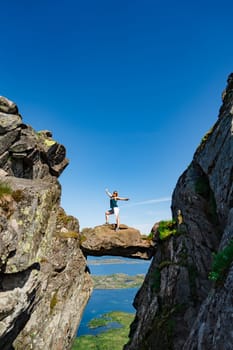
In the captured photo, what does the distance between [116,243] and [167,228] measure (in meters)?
5.66

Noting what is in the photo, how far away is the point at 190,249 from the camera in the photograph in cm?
1559

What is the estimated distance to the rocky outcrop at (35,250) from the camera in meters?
11.5

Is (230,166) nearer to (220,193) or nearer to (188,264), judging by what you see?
(220,193)

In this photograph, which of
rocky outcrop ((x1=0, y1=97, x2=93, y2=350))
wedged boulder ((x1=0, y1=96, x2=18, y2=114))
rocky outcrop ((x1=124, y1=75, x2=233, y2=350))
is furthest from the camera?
wedged boulder ((x1=0, y1=96, x2=18, y2=114))

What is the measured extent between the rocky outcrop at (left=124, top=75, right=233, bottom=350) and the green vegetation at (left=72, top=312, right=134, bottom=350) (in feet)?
214

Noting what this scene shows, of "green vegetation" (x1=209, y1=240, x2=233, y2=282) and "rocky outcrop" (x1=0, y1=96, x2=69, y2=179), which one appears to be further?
"rocky outcrop" (x1=0, y1=96, x2=69, y2=179)

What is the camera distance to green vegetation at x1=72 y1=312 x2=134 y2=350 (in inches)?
2805

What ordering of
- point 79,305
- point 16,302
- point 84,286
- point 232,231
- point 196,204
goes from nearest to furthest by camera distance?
point 232,231 < point 16,302 < point 196,204 < point 79,305 < point 84,286

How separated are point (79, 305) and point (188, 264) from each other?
415 inches

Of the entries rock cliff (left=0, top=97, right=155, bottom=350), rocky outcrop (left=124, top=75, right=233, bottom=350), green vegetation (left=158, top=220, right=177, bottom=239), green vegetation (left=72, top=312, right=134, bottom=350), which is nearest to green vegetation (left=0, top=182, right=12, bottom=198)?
rock cliff (left=0, top=97, right=155, bottom=350)

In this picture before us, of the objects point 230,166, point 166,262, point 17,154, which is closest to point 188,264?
point 166,262

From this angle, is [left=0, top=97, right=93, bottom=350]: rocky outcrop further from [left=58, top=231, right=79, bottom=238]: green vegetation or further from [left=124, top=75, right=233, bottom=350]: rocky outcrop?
[left=124, top=75, right=233, bottom=350]: rocky outcrop

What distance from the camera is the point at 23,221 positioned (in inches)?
488

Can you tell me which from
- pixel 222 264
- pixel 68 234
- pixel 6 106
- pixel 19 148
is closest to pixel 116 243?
pixel 68 234
